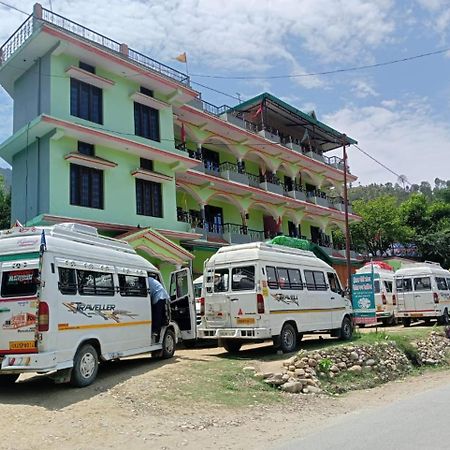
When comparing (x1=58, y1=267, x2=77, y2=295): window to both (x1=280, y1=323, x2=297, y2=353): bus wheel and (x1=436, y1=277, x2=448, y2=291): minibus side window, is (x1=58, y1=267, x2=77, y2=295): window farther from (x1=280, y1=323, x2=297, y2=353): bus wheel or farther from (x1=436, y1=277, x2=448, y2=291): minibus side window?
(x1=436, y1=277, x2=448, y2=291): minibus side window

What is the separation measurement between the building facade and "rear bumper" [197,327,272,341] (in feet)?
21.8

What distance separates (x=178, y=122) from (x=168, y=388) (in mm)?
19264

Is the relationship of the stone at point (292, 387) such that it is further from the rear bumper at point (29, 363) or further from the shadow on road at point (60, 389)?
the rear bumper at point (29, 363)

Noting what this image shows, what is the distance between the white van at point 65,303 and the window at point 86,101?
35.4 feet

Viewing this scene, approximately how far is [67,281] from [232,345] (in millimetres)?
6185

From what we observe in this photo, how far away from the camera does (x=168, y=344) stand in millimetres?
12312

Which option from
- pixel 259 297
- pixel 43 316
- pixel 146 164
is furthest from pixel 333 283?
pixel 146 164

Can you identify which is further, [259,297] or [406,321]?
[406,321]

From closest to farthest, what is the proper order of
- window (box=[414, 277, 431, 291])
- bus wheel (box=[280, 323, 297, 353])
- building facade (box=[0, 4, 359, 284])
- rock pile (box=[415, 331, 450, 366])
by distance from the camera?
bus wheel (box=[280, 323, 297, 353]), rock pile (box=[415, 331, 450, 366]), building facade (box=[0, 4, 359, 284]), window (box=[414, 277, 431, 291])

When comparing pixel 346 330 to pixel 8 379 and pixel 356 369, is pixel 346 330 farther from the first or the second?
pixel 8 379

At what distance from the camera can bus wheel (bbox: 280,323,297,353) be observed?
13055mm

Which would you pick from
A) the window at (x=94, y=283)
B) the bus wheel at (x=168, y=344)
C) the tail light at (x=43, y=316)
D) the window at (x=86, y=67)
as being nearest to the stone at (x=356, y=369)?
the bus wheel at (x=168, y=344)

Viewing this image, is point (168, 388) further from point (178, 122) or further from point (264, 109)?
point (264, 109)

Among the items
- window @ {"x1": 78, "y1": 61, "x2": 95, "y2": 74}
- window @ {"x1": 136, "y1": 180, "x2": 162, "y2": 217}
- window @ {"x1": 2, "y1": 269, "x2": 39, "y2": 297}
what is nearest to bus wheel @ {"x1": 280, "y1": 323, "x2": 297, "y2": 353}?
window @ {"x1": 2, "y1": 269, "x2": 39, "y2": 297}
